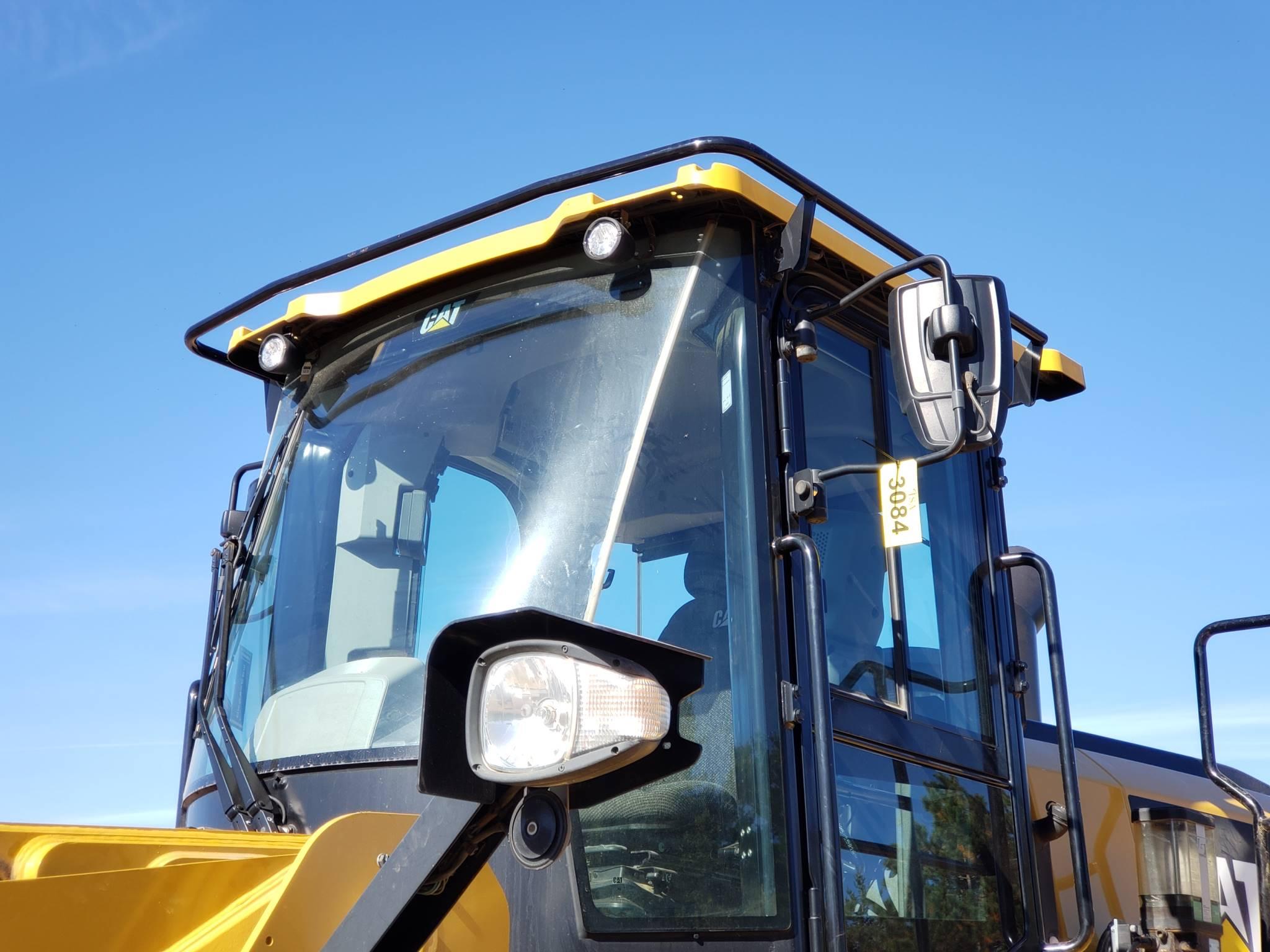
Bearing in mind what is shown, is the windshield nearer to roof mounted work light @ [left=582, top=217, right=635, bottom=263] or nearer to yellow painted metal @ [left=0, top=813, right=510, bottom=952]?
roof mounted work light @ [left=582, top=217, right=635, bottom=263]

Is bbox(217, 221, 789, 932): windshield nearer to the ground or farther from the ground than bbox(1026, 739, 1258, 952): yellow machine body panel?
farther from the ground

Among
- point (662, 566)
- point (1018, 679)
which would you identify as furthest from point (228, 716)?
point (1018, 679)

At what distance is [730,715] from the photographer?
2324mm

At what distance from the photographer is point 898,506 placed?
98.4 inches

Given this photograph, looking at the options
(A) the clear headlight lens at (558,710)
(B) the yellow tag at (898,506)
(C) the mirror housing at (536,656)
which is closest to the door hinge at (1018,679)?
(B) the yellow tag at (898,506)

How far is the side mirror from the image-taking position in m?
2.29

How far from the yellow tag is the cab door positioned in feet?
0.06

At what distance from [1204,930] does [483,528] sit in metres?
1.95

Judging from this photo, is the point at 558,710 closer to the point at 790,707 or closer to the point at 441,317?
the point at 790,707

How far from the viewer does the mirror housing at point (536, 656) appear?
1536 mm

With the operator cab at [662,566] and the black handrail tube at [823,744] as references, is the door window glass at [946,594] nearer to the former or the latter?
the operator cab at [662,566]

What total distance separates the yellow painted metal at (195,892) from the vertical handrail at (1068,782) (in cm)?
129

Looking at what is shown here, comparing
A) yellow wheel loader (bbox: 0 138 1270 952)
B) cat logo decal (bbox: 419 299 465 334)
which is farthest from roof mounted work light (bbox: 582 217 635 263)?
cat logo decal (bbox: 419 299 465 334)

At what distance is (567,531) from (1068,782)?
1239 millimetres
